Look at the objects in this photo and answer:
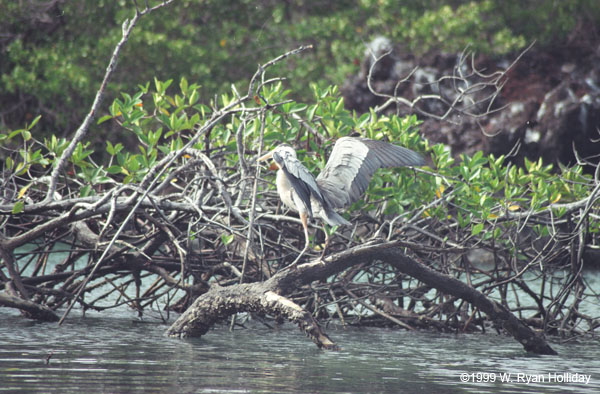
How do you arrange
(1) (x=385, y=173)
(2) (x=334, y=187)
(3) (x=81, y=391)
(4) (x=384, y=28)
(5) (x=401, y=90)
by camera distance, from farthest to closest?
(4) (x=384, y=28) → (5) (x=401, y=90) → (1) (x=385, y=173) → (2) (x=334, y=187) → (3) (x=81, y=391)

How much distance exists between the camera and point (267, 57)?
69.6 feet

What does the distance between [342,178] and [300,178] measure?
1.75 ft

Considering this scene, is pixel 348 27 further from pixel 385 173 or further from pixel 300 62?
pixel 385 173

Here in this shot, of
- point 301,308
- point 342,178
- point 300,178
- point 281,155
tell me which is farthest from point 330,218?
point 301,308

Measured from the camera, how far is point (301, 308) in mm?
5125

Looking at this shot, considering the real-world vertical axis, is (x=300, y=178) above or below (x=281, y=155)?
below

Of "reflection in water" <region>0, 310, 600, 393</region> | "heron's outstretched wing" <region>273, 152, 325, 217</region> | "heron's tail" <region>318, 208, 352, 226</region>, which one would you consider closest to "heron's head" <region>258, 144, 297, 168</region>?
"heron's outstretched wing" <region>273, 152, 325, 217</region>

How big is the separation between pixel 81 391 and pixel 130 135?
15220mm

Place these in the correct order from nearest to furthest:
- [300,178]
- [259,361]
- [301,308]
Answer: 1. [301,308]
2. [259,361]
3. [300,178]

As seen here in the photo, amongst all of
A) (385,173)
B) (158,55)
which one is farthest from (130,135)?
(385,173)

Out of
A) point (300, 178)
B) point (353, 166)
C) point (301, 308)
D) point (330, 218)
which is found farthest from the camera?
point (353, 166)

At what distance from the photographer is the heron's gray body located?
18.7ft

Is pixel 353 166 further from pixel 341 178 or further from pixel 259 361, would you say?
pixel 259 361

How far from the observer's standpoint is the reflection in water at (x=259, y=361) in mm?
4449
